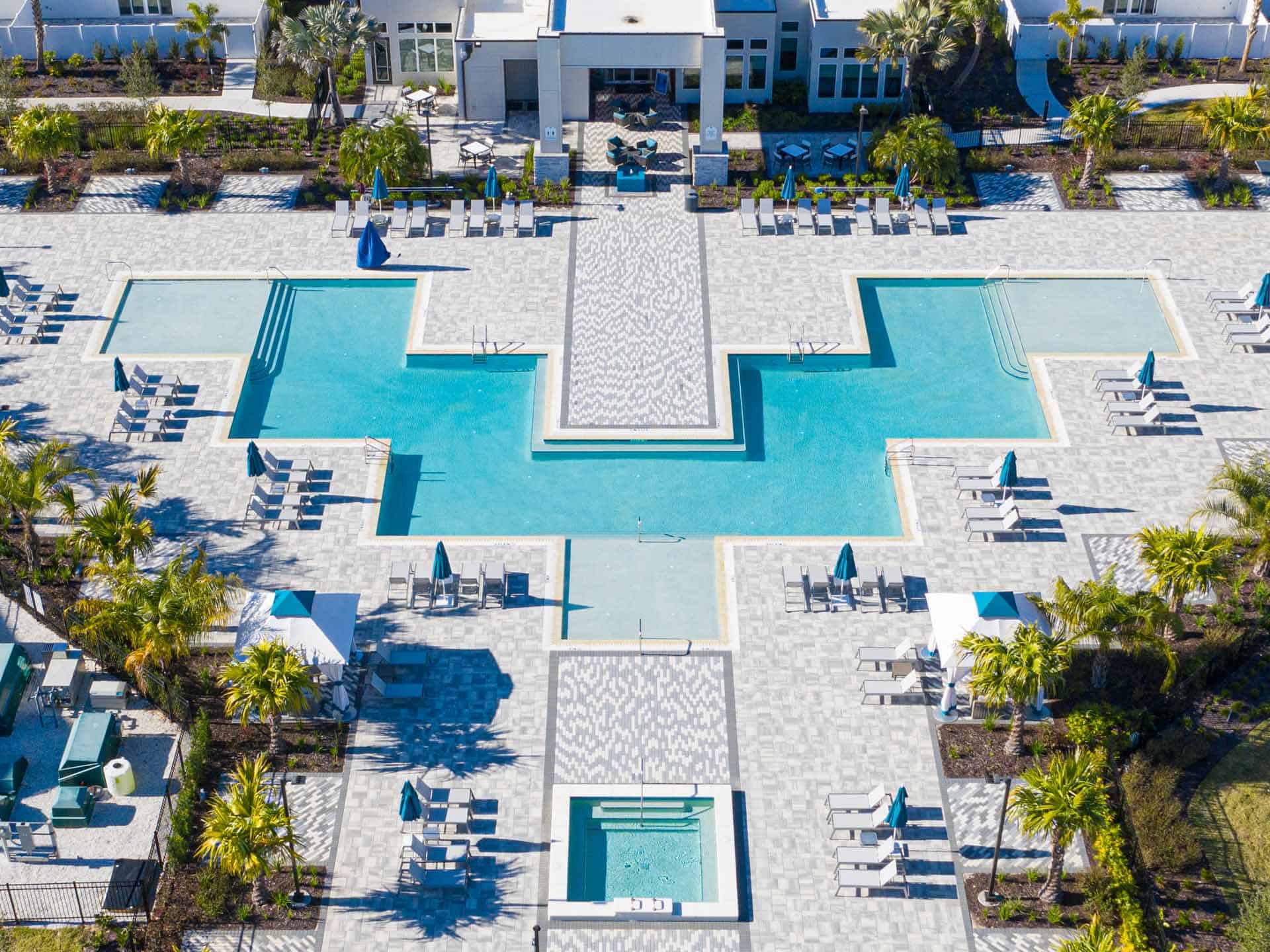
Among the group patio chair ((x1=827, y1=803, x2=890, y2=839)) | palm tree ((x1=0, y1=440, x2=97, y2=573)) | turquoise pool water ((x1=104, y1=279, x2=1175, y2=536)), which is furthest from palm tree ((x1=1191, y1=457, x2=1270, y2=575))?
palm tree ((x1=0, y1=440, x2=97, y2=573))

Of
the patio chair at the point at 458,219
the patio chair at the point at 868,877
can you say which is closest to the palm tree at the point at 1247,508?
the patio chair at the point at 868,877

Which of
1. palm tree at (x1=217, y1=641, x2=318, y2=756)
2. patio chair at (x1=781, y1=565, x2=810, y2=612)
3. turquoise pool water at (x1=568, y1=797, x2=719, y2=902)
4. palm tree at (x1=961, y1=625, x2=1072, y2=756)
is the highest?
palm tree at (x1=961, y1=625, x2=1072, y2=756)

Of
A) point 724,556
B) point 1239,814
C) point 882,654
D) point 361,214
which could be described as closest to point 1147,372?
point 882,654

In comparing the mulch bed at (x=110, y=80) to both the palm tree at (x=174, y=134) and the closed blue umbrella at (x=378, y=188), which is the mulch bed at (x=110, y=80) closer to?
the palm tree at (x=174, y=134)

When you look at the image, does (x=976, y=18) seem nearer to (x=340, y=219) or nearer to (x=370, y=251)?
(x=370, y=251)

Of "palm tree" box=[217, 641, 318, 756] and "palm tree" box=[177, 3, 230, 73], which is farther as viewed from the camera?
"palm tree" box=[177, 3, 230, 73]

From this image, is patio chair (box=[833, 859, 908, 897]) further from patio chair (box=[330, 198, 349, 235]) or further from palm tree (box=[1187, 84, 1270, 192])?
palm tree (box=[1187, 84, 1270, 192])

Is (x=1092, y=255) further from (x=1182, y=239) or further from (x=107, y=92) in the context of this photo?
(x=107, y=92)
